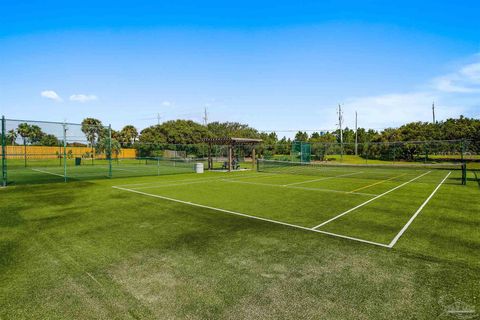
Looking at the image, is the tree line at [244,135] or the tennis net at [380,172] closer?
the tennis net at [380,172]

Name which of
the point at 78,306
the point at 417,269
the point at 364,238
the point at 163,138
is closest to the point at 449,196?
the point at 364,238

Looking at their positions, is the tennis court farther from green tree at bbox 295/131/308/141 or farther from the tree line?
green tree at bbox 295/131/308/141

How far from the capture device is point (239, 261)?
5582 millimetres

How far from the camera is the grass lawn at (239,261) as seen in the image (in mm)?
3975

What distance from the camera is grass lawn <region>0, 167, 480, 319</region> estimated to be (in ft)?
13.0

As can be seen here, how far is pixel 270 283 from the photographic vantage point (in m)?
4.67

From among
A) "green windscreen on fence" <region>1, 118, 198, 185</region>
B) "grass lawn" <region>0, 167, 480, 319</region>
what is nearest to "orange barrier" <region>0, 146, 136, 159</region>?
"green windscreen on fence" <region>1, 118, 198, 185</region>

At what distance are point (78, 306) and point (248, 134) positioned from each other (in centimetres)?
8240

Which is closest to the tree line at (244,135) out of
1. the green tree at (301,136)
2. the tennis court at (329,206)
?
the green tree at (301,136)

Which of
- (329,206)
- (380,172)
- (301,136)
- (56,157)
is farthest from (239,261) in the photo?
(301,136)

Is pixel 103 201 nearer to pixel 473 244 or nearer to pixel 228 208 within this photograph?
pixel 228 208

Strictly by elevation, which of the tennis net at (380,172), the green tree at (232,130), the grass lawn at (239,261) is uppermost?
the green tree at (232,130)

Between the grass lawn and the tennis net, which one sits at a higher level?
the tennis net

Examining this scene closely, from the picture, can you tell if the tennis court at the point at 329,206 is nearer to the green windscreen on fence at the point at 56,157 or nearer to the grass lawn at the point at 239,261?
the grass lawn at the point at 239,261
